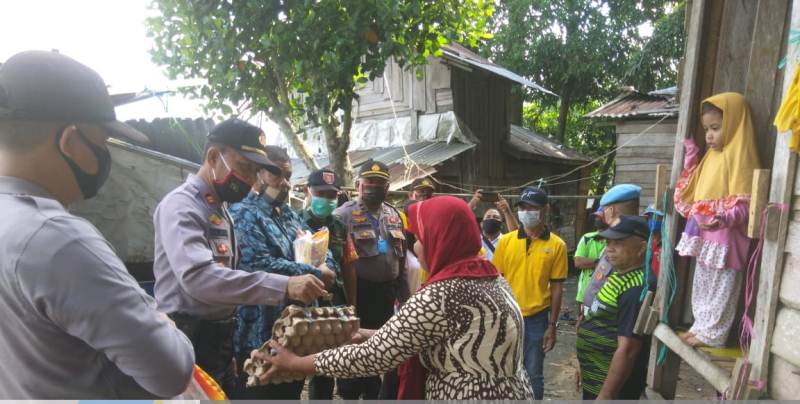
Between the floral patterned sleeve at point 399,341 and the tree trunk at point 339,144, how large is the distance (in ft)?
22.3

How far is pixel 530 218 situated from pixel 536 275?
549 millimetres

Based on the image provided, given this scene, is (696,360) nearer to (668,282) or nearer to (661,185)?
(668,282)

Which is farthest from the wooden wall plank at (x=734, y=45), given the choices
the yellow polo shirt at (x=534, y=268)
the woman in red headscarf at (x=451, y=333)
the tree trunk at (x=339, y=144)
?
the tree trunk at (x=339, y=144)

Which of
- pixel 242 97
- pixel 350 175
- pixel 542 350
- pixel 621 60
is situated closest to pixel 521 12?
pixel 621 60

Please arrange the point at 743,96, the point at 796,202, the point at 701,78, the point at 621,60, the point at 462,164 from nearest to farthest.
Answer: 1. the point at 796,202
2. the point at 743,96
3. the point at 701,78
4. the point at 462,164
5. the point at 621,60

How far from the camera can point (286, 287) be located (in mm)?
2580

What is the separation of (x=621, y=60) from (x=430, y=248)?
17189 millimetres

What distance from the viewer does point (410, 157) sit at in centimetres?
1228

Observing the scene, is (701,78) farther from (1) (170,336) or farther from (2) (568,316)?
(2) (568,316)

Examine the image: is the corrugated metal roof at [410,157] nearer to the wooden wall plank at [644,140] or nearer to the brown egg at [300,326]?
the wooden wall plank at [644,140]

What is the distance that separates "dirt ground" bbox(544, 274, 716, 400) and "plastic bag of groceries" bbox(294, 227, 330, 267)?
3.72 meters

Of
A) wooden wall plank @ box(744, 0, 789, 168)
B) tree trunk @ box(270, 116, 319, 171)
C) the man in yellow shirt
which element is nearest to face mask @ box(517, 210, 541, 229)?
the man in yellow shirt

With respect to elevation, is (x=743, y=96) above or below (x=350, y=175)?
above

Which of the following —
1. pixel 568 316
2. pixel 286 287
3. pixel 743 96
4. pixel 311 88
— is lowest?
pixel 568 316
